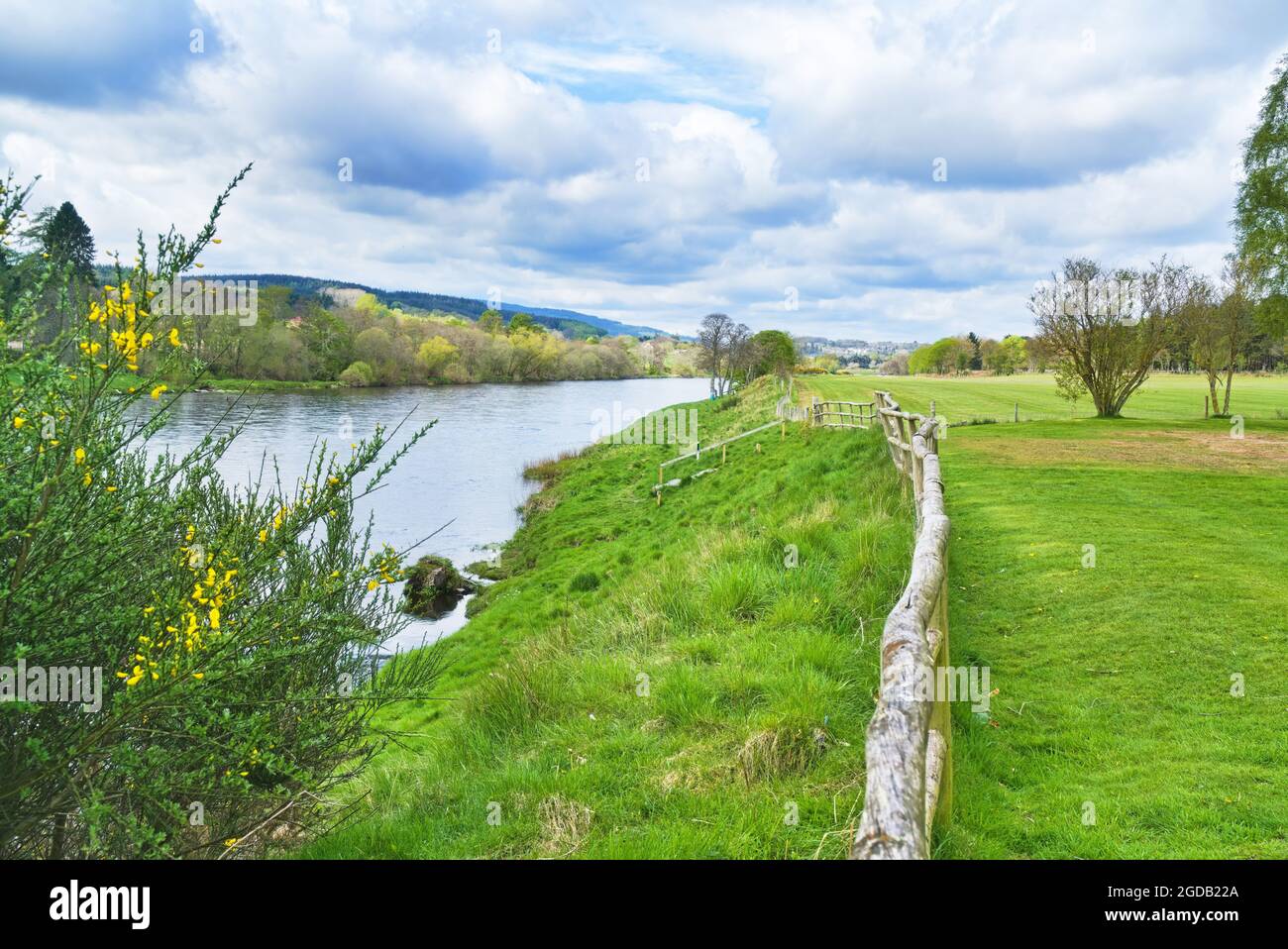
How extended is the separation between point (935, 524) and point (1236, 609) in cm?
413

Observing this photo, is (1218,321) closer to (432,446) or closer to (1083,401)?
(1083,401)

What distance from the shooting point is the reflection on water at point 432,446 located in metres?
26.6

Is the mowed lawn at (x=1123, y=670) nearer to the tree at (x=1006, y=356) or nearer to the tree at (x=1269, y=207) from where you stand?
the tree at (x=1269, y=207)

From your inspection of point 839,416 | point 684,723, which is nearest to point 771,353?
point 839,416

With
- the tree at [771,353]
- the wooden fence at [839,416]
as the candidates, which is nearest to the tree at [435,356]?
the tree at [771,353]

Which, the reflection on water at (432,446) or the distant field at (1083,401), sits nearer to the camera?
the reflection on water at (432,446)

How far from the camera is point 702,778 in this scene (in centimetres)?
478

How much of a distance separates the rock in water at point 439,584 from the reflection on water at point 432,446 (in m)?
0.45

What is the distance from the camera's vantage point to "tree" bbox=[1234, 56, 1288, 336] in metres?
26.2

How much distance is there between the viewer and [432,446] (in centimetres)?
4556

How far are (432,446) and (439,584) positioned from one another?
2564 centimetres

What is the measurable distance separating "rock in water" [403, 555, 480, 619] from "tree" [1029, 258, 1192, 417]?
27186 mm
